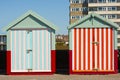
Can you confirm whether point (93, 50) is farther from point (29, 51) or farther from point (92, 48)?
point (29, 51)

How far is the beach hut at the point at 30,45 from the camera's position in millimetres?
19609

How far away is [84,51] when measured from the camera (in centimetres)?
1966

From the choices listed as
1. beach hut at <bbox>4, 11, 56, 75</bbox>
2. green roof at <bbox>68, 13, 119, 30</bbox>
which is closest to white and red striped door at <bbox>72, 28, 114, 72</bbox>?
green roof at <bbox>68, 13, 119, 30</bbox>

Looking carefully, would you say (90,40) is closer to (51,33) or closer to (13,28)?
(51,33)

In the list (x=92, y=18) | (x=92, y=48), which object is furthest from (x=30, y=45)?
(x=92, y=18)

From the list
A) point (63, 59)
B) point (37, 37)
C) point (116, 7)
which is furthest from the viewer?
point (116, 7)

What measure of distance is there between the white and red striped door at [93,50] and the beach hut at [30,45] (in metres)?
1.12

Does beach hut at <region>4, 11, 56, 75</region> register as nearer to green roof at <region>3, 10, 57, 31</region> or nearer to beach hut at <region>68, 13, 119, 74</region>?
green roof at <region>3, 10, 57, 31</region>

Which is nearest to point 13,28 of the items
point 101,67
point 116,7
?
point 101,67

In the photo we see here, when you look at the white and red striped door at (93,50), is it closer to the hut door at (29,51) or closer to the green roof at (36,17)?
the green roof at (36,17)

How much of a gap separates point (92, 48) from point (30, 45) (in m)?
2.89

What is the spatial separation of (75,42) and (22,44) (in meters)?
2.47

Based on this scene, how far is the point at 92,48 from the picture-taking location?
64.5 ft
